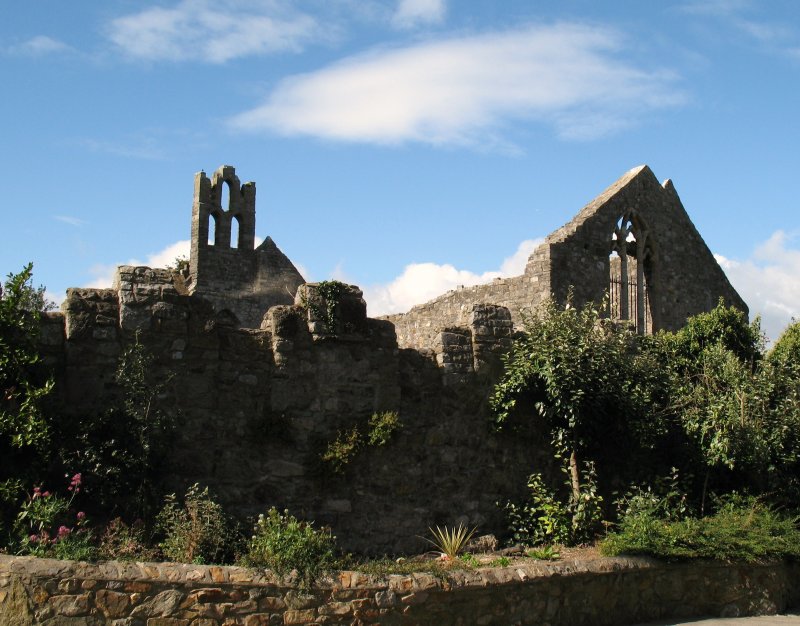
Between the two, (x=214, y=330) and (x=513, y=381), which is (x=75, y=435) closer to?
(x=214, y=330)

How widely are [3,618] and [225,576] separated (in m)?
1.71

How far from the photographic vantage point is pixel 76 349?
10.1 meters

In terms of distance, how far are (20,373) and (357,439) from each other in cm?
378

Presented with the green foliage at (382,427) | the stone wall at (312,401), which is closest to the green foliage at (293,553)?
the stone wall at (312,401)

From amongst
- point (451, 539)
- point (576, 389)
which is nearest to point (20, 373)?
point (451, 539)

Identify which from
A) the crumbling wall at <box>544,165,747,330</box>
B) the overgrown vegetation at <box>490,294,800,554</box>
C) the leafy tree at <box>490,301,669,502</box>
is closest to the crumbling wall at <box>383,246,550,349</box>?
the crumbling wall at <box>544,165,747,330</box>

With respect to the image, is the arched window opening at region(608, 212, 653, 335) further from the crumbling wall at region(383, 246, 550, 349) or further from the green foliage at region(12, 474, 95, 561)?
the green foliage at region(12, 474, 95, 561)

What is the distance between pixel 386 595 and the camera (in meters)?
8.77

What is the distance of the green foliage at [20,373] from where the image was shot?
9320 millimetres

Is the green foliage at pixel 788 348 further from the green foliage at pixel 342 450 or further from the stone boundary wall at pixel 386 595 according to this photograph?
the green foliage at pixel 342 450

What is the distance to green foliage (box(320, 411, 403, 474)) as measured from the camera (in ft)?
36.7

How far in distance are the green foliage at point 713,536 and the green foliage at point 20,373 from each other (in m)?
6.14

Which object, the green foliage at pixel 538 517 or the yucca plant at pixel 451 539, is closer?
the yucca plant at pixel 451 539

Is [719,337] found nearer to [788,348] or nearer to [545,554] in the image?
[788,348]
